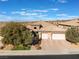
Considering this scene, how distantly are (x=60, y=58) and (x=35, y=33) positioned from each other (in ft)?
85.3

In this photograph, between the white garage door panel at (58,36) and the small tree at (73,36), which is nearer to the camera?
the small tree at (73,36)

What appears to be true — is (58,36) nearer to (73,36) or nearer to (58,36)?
(58,36)

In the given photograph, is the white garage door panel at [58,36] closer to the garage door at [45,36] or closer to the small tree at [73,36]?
the garage door at [45,36]

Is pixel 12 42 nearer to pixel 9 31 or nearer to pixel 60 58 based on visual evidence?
pixel 9 31

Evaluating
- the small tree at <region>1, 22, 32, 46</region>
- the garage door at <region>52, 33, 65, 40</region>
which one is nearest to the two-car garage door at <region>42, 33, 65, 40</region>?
the garage door at <region>52, 33, 65, 40</region>

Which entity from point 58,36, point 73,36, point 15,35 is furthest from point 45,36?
point 15,35

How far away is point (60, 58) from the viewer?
19328 mm

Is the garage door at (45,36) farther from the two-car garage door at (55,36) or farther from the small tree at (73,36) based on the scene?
the small tree at (73,36)

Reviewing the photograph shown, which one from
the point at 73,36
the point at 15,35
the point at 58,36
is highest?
the point at 15,35

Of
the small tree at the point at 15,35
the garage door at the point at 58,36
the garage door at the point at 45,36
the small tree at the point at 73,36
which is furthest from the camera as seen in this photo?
the garage door at the point at 45,36

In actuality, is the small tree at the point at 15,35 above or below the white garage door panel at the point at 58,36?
above

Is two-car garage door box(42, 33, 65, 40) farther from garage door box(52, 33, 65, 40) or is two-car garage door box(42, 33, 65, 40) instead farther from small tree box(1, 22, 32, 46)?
small tree box(1, 22, 32, 46)

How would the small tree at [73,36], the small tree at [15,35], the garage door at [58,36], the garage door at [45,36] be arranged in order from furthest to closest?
the garage door at [45,36]
the garage door at [58,36]
the small tree at [73,36]
the small tree at [15,35]

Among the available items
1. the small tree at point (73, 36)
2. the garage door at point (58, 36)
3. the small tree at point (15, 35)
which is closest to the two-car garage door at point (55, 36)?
the garage door at point (58, 36)
